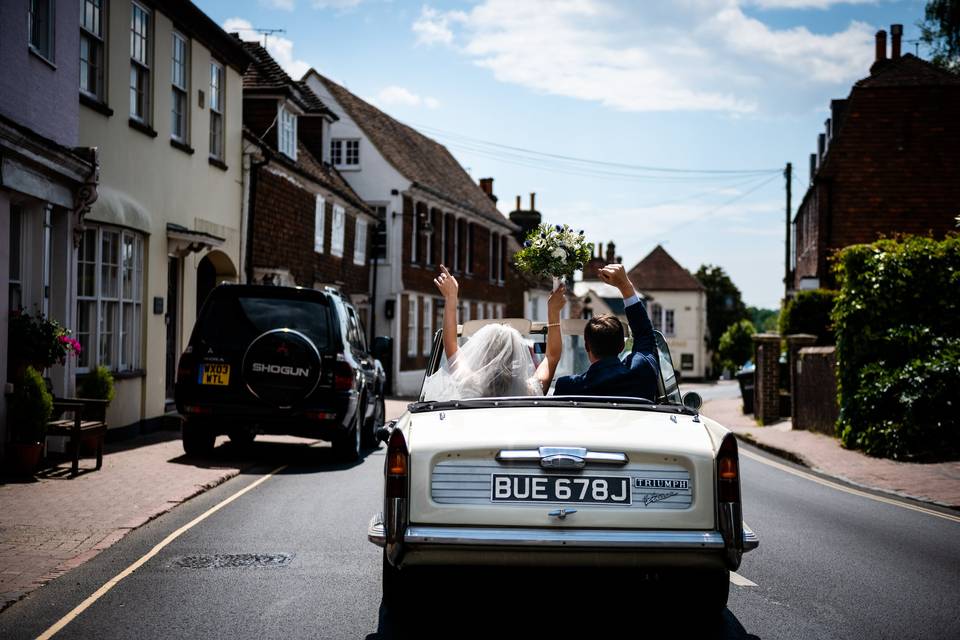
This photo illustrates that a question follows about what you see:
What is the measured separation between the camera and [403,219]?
38062mm

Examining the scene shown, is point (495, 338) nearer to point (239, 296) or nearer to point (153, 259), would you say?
point (239, 296)

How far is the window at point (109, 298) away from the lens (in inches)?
593

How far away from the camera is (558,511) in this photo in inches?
191

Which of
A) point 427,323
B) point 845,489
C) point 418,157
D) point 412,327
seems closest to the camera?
point 845,489

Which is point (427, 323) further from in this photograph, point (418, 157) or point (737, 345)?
point (737, 345)

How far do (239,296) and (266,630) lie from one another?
8.04m

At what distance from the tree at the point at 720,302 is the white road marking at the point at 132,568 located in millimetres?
95695

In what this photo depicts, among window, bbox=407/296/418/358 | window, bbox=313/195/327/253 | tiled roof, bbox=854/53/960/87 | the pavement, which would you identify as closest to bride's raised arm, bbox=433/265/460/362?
the pavement

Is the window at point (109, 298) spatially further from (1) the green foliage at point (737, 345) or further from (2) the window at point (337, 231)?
(1) the green foliage at point (737, 345)

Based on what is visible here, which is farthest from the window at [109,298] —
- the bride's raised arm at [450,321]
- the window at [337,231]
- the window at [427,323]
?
the window at [427,323]

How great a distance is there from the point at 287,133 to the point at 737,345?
6519cm

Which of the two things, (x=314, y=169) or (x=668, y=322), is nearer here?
(x=314, y=169)

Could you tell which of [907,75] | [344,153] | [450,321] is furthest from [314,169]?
[450,321]

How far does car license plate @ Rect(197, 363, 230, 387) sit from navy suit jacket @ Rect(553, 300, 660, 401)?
7494 millimetres
